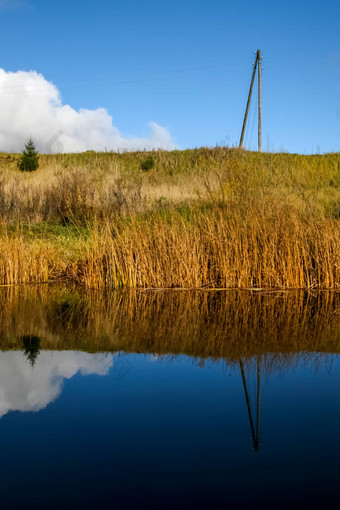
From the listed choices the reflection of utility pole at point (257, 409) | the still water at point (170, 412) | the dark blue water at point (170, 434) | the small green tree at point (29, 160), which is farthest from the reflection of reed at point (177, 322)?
the small green tree at point (29, 160)

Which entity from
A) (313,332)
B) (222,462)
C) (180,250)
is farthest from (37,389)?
(180,250)

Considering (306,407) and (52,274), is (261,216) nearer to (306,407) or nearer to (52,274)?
(52,274)

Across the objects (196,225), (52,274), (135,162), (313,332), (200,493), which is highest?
(135,162)

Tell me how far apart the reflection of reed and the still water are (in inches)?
1.1

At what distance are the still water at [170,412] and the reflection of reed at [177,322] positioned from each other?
3 centimetres

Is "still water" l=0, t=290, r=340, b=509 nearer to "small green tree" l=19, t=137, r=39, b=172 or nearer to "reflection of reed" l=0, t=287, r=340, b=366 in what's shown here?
"reflection of reed" l=0, t=287, r=340, b=366

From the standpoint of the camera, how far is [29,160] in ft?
69.9

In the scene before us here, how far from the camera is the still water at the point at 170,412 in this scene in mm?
2217

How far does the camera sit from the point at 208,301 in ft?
23.2

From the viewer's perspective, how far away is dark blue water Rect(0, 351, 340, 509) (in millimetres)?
2182

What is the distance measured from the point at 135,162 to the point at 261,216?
50.3 feet

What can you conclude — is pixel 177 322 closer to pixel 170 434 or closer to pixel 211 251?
pixel 211 251

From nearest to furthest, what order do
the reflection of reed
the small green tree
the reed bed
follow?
the reflection of reed, the reed bed, the small green tree

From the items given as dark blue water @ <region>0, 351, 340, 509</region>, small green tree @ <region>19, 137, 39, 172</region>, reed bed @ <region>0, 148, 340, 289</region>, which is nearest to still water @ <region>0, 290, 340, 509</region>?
dark blue water @ <region>0, 351, 340, 509</region>
